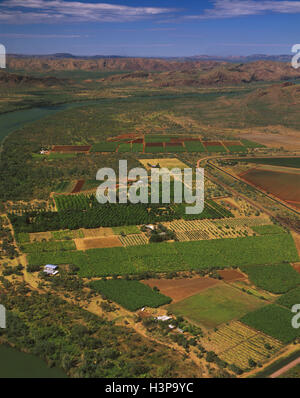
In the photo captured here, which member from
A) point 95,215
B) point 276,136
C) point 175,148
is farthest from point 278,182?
point 276,136

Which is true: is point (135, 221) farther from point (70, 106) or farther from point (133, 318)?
point (70, 106)

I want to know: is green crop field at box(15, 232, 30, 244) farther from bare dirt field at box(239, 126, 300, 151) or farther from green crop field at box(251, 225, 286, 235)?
bare dirt field at box(239, 126, 300, 151)

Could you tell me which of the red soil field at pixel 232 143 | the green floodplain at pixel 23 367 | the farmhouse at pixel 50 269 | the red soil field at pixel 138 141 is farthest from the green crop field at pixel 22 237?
the red soil field at pixel 232 143

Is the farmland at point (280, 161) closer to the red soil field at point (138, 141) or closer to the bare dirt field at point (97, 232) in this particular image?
the red soil field at point (138, 141)

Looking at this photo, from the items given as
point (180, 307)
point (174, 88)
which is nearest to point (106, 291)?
point (180, 307)

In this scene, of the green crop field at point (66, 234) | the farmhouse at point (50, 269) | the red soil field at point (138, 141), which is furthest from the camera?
the red soil field at point (138, 141)

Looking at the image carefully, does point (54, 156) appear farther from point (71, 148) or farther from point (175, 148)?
point (175, 148)

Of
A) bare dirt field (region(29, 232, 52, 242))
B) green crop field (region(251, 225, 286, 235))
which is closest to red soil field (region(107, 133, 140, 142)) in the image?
bare dirt field (region(29, 232, 52, 242))
